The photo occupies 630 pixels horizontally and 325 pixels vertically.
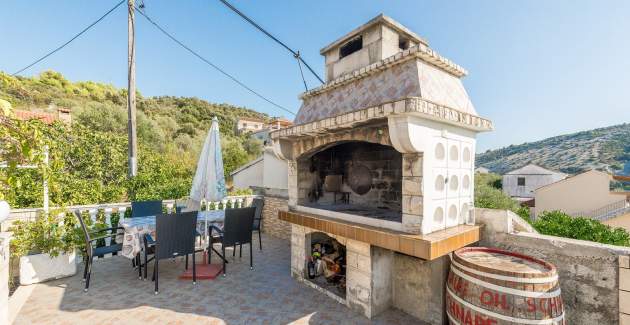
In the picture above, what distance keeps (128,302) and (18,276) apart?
2571mm

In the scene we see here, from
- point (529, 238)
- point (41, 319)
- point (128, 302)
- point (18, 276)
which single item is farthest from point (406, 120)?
point (18, 276)

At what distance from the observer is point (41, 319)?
10.7 ft

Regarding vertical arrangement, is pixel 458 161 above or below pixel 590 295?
above

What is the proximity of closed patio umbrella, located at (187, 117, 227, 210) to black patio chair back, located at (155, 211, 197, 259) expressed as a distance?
0.68m

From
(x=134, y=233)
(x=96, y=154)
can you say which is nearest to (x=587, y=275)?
(x=134, y=233)

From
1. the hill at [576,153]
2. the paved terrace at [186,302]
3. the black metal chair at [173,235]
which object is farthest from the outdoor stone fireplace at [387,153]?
the hill at [576,153]

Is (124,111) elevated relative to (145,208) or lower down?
elevated

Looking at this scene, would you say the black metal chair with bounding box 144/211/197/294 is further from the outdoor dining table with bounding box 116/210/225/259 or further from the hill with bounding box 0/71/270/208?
the hill with bounding box 0/71/270/208

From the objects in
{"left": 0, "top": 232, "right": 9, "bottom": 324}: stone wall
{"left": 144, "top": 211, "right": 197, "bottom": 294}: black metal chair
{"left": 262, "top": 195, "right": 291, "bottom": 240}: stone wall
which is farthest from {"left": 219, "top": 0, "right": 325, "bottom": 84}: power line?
{"left": 0, "top": 232, "right": 9, "bottom": 324}: stone wall

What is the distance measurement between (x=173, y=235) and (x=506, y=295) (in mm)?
4497

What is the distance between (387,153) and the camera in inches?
192

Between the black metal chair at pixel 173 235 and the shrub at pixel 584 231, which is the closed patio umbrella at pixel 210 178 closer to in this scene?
the black metal chair at pixel 173 235

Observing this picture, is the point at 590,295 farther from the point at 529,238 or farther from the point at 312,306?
the point at 312,306

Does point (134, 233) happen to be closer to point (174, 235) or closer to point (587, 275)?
point (174, 235)
